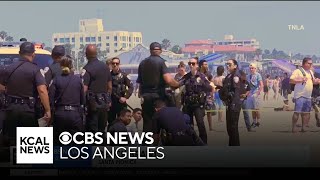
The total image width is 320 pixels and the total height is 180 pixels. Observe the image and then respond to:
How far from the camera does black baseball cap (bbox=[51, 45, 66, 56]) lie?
938 cm

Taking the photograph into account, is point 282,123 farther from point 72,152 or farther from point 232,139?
point 72,152

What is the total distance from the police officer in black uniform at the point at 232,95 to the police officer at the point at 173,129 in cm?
131

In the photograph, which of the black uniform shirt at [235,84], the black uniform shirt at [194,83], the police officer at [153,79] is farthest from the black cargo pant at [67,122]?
the black uniform shirt at [235,84]

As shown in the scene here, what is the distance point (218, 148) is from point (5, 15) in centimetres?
316

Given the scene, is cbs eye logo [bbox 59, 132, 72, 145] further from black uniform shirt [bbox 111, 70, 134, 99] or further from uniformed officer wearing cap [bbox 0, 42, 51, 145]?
black uniform shirt [bbox 111, 70, 134, 99]

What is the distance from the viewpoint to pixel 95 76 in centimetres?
959

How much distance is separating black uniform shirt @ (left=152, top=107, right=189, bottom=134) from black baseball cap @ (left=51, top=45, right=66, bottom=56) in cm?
→ 158

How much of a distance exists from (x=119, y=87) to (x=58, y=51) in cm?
130

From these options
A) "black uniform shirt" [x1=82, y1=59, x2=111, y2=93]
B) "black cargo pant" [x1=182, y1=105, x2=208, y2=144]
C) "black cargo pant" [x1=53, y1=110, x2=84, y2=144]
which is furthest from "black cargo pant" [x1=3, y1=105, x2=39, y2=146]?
"black cargo pant" [x1=182, y1=105, x2=208, y2=144]

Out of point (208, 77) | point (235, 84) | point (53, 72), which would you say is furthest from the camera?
point (208, 77)

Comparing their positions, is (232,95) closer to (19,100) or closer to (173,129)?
(173,129)

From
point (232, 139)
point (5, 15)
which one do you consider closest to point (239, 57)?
point (232, 139)

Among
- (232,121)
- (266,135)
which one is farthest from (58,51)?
(266,135)

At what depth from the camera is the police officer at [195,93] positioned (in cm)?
1003
